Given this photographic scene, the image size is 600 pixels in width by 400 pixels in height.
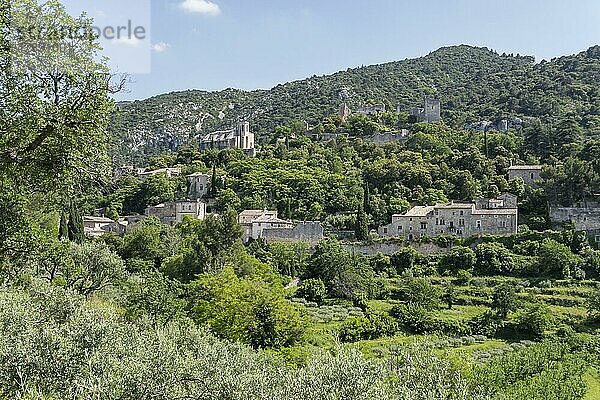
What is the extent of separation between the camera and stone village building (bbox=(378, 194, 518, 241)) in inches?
2032

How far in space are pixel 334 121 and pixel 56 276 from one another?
73.7 metres

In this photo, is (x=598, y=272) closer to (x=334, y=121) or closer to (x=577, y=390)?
(x=577, y=390)

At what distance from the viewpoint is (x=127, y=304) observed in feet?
79.6

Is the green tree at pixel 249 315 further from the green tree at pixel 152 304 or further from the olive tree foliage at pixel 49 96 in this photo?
the olive tree foliage at pixel 49 96

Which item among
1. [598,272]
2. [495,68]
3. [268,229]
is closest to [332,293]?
[268,229]

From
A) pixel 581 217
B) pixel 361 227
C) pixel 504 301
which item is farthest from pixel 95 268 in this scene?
pixel 581 217

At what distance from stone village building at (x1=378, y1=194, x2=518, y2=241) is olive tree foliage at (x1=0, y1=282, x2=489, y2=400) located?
38.7 meters

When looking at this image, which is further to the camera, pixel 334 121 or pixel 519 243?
pixel 334 121

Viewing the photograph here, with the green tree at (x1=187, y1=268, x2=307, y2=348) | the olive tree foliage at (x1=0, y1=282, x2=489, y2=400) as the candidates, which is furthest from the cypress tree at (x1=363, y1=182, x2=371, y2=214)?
the olive tree foliage at (x1=0, y1=282, x2=489, y2=400)

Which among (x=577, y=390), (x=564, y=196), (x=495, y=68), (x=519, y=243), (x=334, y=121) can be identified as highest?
(x=495, y=68)

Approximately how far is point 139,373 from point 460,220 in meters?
45.4

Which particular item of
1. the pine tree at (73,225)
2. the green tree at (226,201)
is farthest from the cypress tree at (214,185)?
the pine tree at (73,225)

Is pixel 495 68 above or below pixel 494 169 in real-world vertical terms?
above

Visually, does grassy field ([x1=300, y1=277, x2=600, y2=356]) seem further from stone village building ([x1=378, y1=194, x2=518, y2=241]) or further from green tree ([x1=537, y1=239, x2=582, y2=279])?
stone village building ([x1=378, y1=194, x2=518, y2=241])
